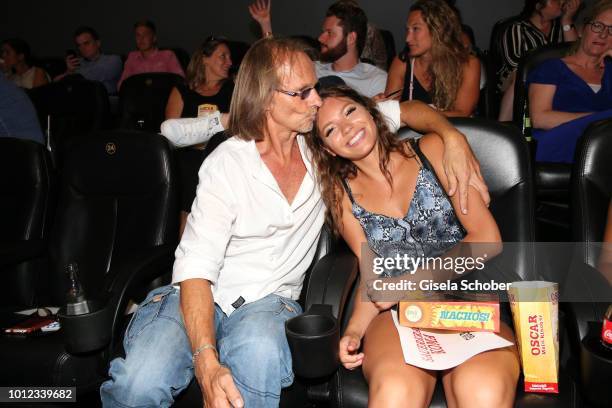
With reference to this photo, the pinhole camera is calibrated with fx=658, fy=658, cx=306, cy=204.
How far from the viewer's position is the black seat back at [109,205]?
7.51ft

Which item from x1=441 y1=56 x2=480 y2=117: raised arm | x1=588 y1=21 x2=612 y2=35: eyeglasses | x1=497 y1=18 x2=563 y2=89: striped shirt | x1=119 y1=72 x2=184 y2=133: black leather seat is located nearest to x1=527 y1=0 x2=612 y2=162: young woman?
x1=588 y1=21 x2=612 y2=35: eyeglasses

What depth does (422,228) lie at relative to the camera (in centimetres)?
191

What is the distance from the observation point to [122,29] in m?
6.86

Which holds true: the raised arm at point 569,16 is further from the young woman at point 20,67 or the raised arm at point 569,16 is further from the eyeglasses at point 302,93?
the young woman at point 20,67

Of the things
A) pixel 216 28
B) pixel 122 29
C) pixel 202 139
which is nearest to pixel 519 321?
pixel 202 139

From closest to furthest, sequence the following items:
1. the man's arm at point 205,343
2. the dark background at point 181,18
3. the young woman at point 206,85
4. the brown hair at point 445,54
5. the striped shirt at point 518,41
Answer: the man's arm at point 205,343, the brown hair at point 445,54, the young woman at point 206,85, the striped shirt at point 518,41, the dark background at point 181,18

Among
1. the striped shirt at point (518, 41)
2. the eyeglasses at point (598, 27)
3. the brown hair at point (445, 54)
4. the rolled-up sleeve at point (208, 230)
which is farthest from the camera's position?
the striped shirt at point (518, 41)

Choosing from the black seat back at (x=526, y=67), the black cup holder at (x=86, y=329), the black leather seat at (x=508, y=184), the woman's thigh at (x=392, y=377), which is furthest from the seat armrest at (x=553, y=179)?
the black cup holder at (x=86, y=329)

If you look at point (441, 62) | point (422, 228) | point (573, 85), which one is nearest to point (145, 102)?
point (441, 62)

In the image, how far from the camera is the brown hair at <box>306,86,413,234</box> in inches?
77.5

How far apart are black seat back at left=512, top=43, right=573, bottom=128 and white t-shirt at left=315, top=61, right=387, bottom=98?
836 millimetres

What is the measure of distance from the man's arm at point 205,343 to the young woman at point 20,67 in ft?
15.1

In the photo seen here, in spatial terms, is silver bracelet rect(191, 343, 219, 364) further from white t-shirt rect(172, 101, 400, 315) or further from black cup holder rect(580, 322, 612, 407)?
black cup holder rect(580, 322, 612, 407)

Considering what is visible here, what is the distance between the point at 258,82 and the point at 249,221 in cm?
40
